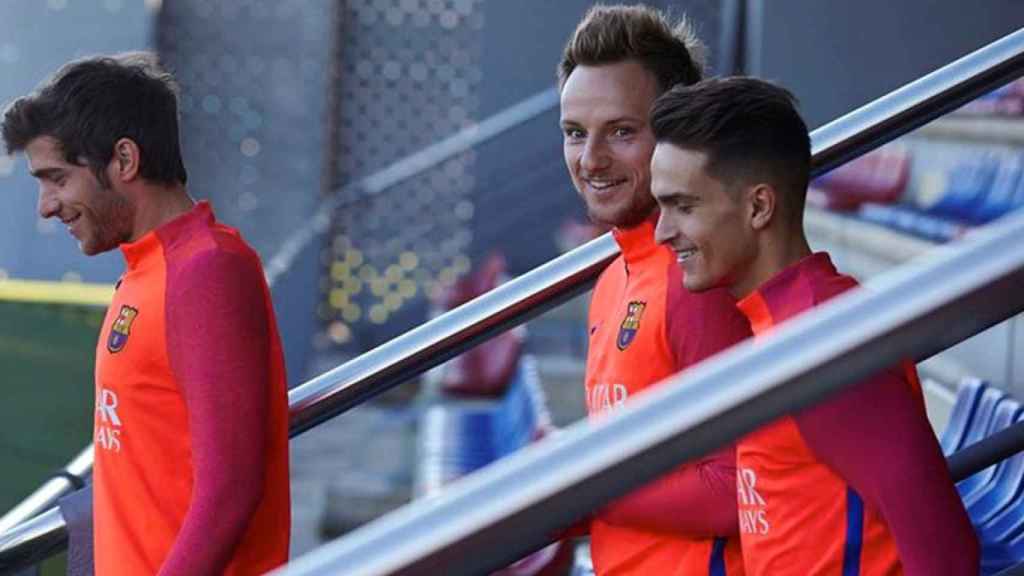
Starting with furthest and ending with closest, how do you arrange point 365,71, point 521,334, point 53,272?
1. point 365,71
2. point 521,334
3. point 53,272

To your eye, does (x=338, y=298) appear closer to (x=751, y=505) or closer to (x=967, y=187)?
(x=967, y=187)

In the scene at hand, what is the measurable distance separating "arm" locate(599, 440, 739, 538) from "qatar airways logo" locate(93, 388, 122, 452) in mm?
474

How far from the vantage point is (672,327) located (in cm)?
161

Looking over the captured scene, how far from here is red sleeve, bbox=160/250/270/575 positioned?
1.61 meters

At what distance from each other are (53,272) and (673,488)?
487 cm

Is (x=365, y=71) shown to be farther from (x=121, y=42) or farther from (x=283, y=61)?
(x=121, y=42)

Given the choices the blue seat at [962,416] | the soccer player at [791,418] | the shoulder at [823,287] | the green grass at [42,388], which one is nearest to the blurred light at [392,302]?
the green grass at [42,388]

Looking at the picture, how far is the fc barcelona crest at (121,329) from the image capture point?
170 centimetres

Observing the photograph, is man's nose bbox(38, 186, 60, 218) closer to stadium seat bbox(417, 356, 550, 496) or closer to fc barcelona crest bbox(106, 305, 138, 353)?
fc barcelona crest bbox(106, 305, 138, 353)

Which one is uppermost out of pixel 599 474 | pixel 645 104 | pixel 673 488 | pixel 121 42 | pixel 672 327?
pixel 599 474

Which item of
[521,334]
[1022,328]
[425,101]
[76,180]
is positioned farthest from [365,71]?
[76,180]

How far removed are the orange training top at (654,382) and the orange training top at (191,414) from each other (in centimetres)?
31

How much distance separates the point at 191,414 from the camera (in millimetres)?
1628

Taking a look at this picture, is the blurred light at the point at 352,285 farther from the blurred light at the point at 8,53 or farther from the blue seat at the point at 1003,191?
the blue seat at the point at 1003,191
